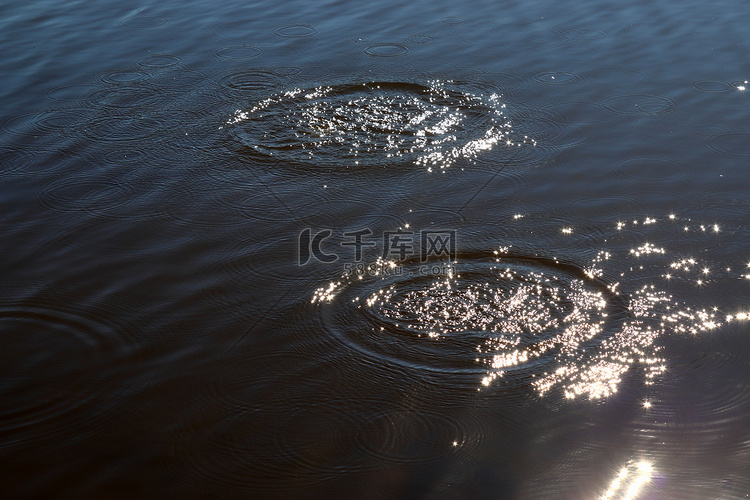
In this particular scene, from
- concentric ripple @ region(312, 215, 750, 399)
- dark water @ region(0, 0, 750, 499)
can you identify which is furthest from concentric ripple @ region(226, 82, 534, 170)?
concentric ripple @ region(312, 215, 750, 399)

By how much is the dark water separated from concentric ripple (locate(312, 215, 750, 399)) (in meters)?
0.01

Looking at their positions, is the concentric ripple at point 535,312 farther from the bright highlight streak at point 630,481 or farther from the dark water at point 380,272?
the bright highlight streak at point 630,481

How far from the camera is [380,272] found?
13.2 feet

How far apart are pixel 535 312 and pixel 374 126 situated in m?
2.41

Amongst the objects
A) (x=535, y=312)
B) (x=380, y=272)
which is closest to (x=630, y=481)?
(x=535, y=312)

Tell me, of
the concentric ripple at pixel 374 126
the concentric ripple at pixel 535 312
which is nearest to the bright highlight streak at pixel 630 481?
the concentric ripple at pixel 535 312

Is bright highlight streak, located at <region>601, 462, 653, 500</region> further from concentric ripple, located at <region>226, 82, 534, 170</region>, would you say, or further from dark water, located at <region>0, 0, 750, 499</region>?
concentric ripple, located at <region>226, 82, 534, 170</region>

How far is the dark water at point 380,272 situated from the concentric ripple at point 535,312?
1cm

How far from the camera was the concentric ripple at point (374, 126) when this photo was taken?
519 cm

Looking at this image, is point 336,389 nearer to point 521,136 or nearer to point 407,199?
point 407,199

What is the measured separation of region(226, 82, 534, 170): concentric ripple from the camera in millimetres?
5191

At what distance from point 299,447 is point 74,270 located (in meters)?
1.93

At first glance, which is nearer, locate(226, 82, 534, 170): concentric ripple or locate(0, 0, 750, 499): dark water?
locate(0, 0, 750, 499): dark water

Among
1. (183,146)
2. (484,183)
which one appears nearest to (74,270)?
(183,146)
